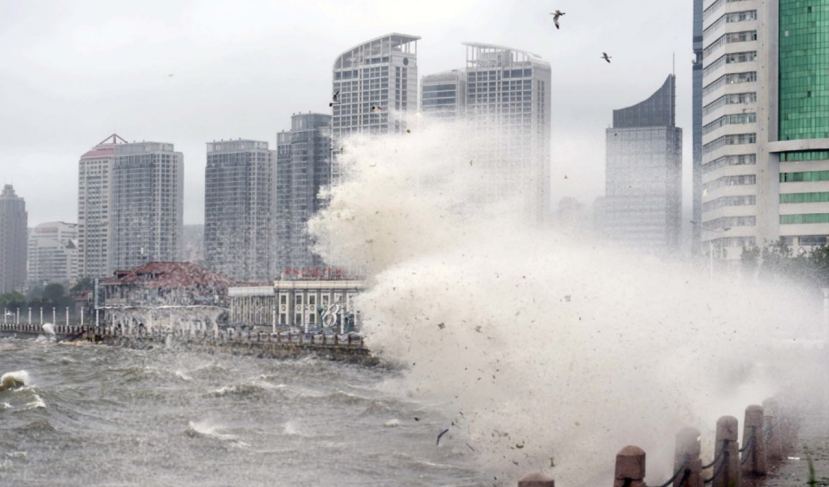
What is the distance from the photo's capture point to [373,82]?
574ft

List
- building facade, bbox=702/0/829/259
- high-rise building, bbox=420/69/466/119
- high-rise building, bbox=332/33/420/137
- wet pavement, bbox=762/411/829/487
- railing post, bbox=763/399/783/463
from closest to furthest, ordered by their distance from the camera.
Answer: wet pavement, bbox=762/411/829/487
railing post, bbox=763/399/783/463
building facade, bbox=702/0/829/259
high-rise building, bbox=420/69/466/119
high-rise building, bbox=332/33/420/137

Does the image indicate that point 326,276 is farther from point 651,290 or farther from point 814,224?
point 651,290

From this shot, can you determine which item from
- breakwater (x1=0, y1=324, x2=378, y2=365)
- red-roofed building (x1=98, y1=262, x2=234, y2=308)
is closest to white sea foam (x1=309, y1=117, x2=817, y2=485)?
breakwater (x1=0, y1=324, x2=378, y2=365)

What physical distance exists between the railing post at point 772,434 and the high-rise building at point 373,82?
486ft

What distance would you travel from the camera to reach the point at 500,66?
→ 6171 inches

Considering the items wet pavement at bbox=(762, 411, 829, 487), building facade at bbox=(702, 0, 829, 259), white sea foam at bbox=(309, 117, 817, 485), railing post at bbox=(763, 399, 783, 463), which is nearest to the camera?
wet pavement at bbox=(762, 411, 829, 487)

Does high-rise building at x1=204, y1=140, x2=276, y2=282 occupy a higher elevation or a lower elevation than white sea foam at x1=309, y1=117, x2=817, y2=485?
higher

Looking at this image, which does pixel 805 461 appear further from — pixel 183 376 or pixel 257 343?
pixel 257 343

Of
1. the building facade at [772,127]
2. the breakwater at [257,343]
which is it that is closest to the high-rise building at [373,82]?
the breakwater at [257,343]

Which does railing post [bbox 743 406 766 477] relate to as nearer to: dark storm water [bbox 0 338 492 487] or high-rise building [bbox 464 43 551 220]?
dark storm water [bbox 0 338 492 487]

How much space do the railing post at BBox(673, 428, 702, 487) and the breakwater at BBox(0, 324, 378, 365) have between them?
5911cm

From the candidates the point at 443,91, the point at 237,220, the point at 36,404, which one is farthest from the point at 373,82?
the point at 36,404

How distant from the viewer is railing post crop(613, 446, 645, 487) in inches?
619

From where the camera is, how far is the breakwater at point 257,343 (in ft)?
301
